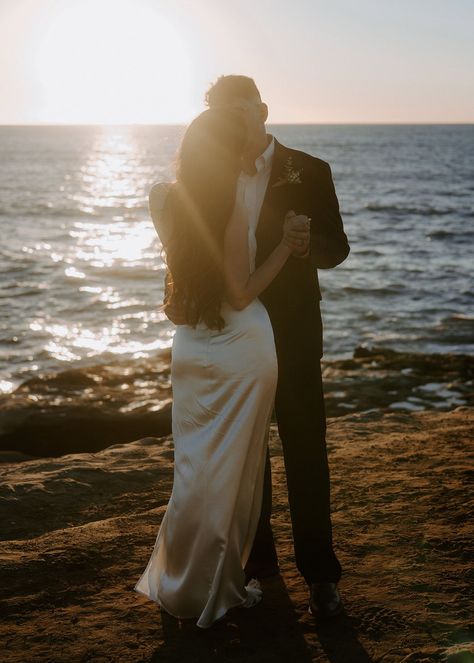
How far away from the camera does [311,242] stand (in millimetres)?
3617

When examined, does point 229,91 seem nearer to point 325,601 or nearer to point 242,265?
point 242,265

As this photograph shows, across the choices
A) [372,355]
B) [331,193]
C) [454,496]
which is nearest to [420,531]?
[454,496]

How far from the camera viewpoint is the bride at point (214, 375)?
3270mm

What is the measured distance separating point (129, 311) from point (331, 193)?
13.6 meters

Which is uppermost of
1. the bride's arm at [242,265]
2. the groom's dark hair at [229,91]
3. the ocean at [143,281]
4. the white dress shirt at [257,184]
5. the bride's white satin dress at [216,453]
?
the groom's dark hair at [229,91]

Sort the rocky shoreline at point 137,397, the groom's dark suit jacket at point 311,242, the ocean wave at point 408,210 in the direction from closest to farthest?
the groom's dark suit jacket at point 311,242
the rocky shoreline at point 137,397
the ocean wave at point 408,210

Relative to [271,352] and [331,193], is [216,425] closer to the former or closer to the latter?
[271,352]

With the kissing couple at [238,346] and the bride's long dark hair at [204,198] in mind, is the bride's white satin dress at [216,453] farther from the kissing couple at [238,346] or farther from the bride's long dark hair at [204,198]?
the bride's long dark hair at [204,198]

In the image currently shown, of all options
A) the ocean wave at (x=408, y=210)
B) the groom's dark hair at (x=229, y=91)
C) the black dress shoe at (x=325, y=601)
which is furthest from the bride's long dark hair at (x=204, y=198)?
the ocean wave at (x=408, y=210)

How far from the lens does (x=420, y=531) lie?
14.6 feet

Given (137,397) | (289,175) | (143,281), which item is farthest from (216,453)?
(143,281)

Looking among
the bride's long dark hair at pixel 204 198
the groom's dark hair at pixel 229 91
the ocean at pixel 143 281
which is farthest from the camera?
the ocean at pixel 143 281

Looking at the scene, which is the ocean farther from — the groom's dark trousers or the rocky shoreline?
the rocky shoreline

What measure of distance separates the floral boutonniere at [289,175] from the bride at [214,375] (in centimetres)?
22
